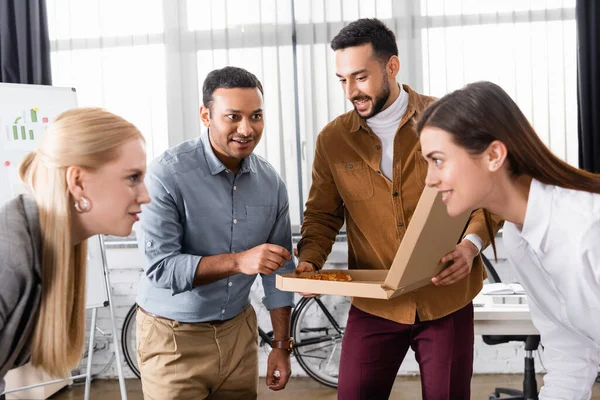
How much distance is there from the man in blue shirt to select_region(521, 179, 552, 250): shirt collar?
673 millimetres

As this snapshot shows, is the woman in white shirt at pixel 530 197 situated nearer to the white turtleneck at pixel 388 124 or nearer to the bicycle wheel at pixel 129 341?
the white turtleneck at pixel 388 124

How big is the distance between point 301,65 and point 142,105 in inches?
40.5

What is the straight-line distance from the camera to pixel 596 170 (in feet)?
12.9

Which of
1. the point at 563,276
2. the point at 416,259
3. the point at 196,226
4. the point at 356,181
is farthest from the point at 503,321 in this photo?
the point at 196,226

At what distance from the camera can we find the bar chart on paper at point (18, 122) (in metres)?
3.53

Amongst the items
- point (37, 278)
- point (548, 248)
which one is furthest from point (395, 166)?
point (37, 278)

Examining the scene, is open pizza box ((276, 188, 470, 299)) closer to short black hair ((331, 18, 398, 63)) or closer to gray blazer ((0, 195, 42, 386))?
short black hair ((331, 18, 398, 63))

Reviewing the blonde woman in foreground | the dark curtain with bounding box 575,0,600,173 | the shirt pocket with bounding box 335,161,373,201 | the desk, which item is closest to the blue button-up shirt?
the shirt pocket with bounding box 335,161,373,201

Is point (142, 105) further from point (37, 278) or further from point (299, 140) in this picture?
point (37, 278)

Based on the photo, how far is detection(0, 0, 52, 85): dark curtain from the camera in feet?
13.8

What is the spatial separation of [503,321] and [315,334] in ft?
6.05

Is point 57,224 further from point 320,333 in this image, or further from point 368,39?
point 320,333

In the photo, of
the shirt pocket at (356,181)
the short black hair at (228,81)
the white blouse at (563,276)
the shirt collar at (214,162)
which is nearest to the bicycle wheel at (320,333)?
the shirt pocket at (356,181)

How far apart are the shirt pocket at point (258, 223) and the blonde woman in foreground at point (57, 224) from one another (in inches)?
26.7
